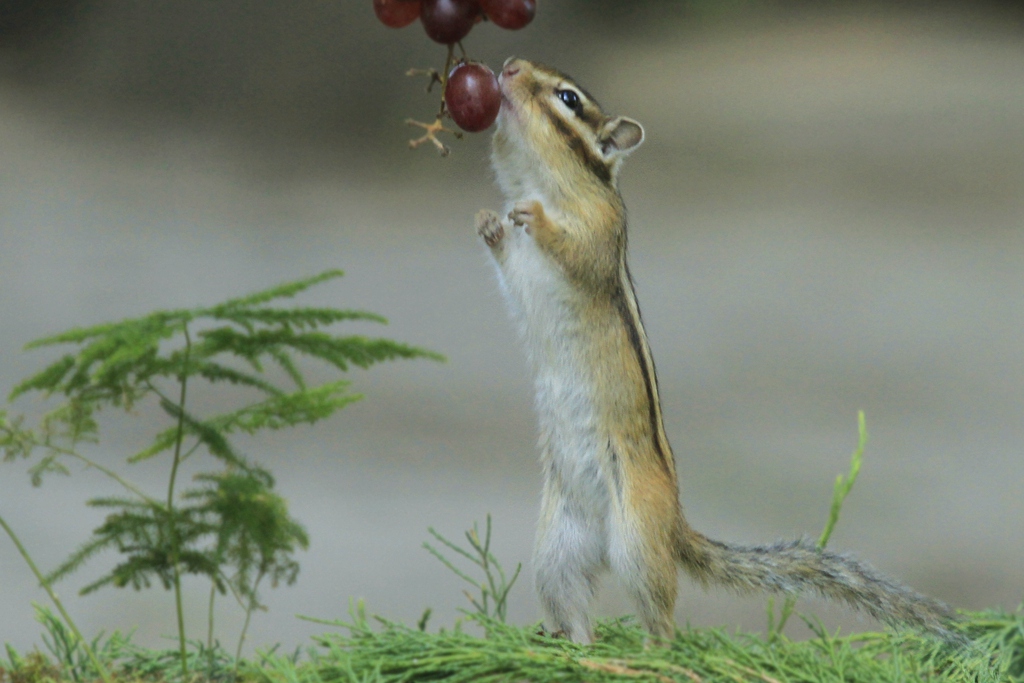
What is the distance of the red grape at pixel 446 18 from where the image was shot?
0.60 m

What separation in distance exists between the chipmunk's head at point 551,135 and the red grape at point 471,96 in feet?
0.78

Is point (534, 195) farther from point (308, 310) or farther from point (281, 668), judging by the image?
point (281, 668)

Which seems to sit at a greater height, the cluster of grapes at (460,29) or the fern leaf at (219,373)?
the cluster of grapes at (460,29)

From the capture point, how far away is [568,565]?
3.04 ft

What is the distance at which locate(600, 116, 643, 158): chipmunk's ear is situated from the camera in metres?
0.96

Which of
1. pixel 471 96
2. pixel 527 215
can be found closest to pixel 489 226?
pixel 527 215

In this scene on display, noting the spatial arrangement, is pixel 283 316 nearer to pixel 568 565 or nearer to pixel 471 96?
pixel 471 96

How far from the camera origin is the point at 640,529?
886mm

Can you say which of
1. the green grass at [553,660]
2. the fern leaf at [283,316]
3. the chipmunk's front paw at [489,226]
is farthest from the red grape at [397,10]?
the green grass at [553,660]

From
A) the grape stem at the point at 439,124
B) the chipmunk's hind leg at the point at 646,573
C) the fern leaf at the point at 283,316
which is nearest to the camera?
the grape stem at the point at 439,124

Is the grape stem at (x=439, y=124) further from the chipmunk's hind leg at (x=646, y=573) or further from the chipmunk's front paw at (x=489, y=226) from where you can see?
the chipmunk's hind leg at (x=646, y=573)

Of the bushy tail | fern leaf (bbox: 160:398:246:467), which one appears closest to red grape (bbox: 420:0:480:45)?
fern leaf (bbox: 160:398:246:467)

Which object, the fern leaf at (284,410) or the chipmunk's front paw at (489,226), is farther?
the chipmunk's front paw at (489,226)

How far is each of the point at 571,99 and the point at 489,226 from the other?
15cm
